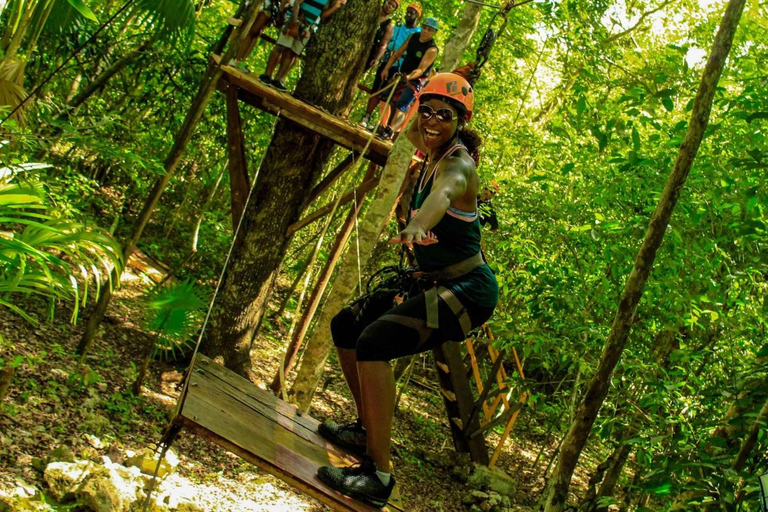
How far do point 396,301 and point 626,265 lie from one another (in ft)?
11.4

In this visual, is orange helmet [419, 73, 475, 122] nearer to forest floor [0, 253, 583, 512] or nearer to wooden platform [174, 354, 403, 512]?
wooden platform [174, 354, 403, 512]

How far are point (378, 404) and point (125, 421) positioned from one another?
3.70 m

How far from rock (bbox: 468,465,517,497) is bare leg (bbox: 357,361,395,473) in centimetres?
664

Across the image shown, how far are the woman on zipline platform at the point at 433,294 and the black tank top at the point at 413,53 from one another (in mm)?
4680

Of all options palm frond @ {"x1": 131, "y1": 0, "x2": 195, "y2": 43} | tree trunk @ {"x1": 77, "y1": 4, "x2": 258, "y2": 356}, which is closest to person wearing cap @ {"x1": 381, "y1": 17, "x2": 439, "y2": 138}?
tree trunk @ {"x1": 77, "y1": 4, "x2": 258, "y2": 356}

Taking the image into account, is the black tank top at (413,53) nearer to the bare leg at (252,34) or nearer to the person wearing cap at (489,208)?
the person wearing cap at (489,208)

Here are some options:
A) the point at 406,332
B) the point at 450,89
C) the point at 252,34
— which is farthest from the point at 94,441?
the point at 252,34

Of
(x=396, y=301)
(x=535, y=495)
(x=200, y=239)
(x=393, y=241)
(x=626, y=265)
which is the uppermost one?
(x=626, y=265)

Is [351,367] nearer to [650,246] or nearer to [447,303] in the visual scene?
[447,303]

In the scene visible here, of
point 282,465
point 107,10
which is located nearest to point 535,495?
point 282,465

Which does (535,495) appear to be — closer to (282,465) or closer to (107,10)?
(282,465)

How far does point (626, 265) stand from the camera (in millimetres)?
6613

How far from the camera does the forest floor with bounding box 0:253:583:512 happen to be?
5.32 meters

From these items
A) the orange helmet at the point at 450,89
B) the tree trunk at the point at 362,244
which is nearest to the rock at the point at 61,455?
the tree trunk at the point at 362,244
